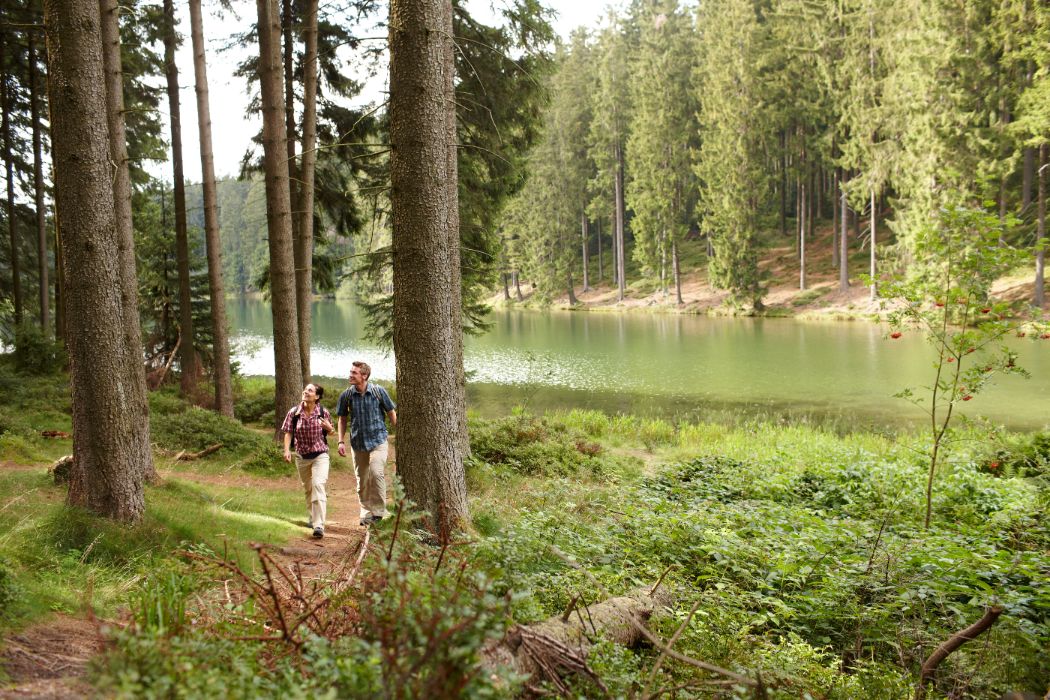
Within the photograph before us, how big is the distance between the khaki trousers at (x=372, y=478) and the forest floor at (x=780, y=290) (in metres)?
27.5

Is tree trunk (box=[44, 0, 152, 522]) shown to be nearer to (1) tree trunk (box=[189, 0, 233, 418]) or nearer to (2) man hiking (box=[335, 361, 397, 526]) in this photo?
(2) man hiking (box=[335, 361, 397, 526])

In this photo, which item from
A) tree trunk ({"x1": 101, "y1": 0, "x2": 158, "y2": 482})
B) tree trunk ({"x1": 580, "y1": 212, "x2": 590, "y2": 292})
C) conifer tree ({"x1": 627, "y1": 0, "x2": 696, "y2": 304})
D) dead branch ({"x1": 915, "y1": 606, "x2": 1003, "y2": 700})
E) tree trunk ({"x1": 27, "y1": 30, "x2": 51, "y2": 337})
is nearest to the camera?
dead branch ({"x1": 915, "y1": 606, "x2": 1003, "y2": 700})

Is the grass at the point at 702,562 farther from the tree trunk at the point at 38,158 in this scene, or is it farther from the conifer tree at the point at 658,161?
the conifer tree at the point at 658,161

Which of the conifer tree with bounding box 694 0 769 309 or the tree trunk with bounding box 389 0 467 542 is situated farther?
the conifer tree with bounding box 694 0 769 309

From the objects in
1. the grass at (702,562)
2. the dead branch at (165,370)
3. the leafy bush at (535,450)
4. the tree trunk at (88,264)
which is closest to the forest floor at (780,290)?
the leafy bush at (535,450)

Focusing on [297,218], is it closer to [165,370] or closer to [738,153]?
[165,370]

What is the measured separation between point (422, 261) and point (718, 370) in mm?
18264

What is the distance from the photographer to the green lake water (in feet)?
52.4

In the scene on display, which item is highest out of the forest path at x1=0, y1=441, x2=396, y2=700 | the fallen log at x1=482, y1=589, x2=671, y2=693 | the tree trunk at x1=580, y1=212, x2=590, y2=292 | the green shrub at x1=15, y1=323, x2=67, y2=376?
the tree trunk at x1=580, y1=212, x2=590, y2=292

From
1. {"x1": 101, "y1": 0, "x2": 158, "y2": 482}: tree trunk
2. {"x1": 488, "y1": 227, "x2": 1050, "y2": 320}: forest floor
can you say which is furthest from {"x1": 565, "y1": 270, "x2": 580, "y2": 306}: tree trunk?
{"x1": 101, "y1": 0, "x2": 158, "y2": 482}: tree trunk

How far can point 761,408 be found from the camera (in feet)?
53.7

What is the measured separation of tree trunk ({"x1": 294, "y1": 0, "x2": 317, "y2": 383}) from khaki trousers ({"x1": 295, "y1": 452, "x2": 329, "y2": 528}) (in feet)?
16.5

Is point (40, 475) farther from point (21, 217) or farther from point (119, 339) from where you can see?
point (21, 217)

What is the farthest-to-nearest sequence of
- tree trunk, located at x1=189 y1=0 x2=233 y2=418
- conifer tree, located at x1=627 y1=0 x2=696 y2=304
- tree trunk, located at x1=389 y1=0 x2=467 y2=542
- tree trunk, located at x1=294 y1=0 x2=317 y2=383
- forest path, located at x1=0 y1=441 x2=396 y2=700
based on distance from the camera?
conifer tree, located at x1=627 y1=0 x2=696 y2=304 < tree trunk, located at x1=294 y1=0 x2=317 y2=383 < tree trunk, located at x1=189 y1=0 x2=233 y2=418 < tree trunk, located at x1=389 y1=0 x2=467 y2=542 < forest path, located at x1=0 y1=441 x2=396 y2=700
